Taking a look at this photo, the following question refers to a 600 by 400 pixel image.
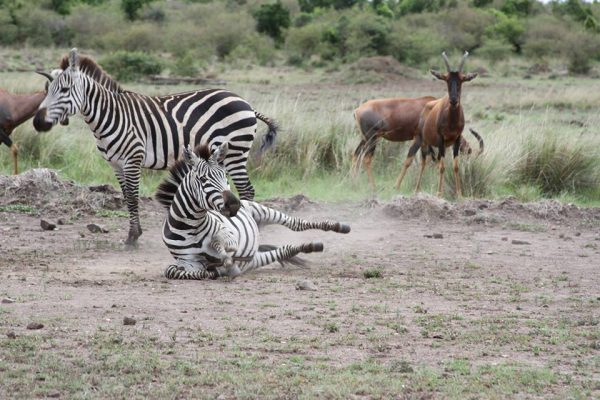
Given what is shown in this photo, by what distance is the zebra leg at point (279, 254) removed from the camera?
934 cm

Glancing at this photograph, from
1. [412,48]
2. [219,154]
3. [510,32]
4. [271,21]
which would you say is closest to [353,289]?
[219,154]

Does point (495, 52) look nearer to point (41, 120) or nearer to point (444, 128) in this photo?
point (444, 128)

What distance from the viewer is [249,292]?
8.25 metres

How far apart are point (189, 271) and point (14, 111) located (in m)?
7.52

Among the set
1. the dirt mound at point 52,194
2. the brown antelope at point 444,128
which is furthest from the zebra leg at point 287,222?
the brown antelope at point 444,128

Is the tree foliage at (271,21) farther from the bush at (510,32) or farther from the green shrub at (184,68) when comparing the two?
the green shrub at (184,68)

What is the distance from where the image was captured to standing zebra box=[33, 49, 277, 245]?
10719 millimetres

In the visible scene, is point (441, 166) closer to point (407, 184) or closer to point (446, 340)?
point (407, 184)

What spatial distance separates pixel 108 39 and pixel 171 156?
3450 centimetres

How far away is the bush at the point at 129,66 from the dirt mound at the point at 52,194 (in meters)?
18.9

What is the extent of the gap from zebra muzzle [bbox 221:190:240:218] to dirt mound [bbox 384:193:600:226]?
170 inches

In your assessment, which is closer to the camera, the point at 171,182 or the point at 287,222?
the point at 171,182

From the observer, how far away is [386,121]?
630 inches

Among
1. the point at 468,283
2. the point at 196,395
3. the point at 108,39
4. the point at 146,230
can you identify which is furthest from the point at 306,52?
the point at 196,395
